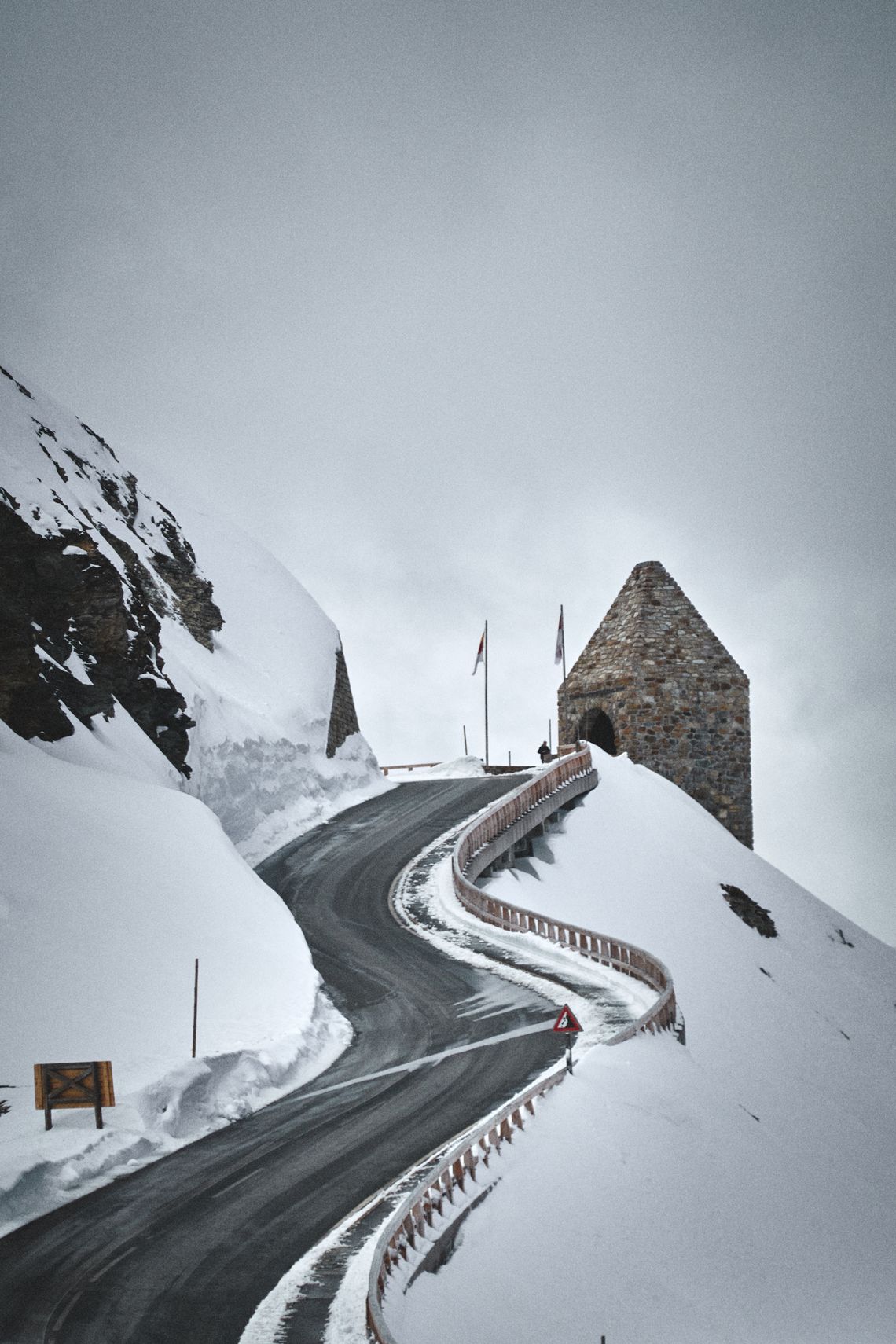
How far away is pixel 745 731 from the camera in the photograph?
45.2 metres

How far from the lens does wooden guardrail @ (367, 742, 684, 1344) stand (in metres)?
9.58

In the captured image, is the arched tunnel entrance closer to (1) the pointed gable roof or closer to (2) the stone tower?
(2) the stone tower

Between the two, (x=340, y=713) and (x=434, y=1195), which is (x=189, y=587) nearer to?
(x=340, y=713)

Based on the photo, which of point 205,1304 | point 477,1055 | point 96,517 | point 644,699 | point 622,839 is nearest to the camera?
point 205,1304

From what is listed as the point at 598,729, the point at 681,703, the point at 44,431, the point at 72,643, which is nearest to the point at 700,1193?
the point at 72,643

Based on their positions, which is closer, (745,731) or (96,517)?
(96,517)

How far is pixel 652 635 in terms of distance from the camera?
45.1 metres

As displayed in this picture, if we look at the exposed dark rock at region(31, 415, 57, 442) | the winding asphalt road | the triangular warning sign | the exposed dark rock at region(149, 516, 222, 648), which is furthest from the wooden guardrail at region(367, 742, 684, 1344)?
the exposed dark rock at region(31, 415, 57, 442)

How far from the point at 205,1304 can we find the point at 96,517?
1338 inches

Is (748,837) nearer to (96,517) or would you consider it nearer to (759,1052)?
(759,1052)

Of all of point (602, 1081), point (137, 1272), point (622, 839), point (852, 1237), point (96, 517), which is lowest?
point (852, 1237)

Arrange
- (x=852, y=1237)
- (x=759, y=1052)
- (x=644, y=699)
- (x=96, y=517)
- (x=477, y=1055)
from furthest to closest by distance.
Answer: (x=644, y=699), (x=96, y=517), (x=759, y=1052), (x=477, y=1055), (x=852, y=1237)

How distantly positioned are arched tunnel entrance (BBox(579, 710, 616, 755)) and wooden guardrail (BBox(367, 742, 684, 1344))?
6131 mm

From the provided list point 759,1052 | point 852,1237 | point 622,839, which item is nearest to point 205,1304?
point 852,1237
